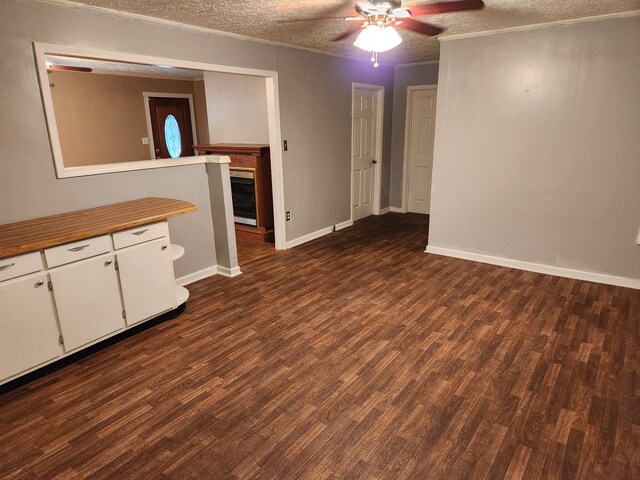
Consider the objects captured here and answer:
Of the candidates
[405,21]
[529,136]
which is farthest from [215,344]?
[529,136]

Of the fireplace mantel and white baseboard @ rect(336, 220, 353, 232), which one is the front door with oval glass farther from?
white baseboard @ rect(336, 220, 353, 232)

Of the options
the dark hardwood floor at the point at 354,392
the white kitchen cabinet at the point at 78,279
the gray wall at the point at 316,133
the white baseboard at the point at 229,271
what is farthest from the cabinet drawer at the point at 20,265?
the gray wall at the point at 316,133

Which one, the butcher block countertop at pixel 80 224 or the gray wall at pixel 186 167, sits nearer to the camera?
the butcher block countertop at pixel 80 224

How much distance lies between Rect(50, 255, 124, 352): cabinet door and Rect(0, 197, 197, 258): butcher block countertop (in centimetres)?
21

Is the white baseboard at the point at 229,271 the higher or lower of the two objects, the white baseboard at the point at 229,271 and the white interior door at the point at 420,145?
the lower

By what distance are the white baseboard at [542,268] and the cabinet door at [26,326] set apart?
152 inches

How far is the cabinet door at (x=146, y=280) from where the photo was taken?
2.94 meters

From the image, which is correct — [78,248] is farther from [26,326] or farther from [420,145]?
[420,145]

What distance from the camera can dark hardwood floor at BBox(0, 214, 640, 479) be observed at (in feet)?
6.46

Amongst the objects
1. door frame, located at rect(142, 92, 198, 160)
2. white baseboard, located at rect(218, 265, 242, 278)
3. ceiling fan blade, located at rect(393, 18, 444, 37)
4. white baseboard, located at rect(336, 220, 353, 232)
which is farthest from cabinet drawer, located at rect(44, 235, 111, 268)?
door frame, located at rect(142, 92, 198, 160)

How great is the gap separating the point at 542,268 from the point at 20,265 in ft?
14.6

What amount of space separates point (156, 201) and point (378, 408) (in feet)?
7.83

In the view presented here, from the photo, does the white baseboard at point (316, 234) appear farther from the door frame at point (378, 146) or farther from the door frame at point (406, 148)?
the door frame at point (406, 148)

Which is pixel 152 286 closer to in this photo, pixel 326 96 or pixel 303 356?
pixel 303 356
